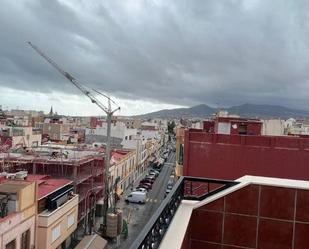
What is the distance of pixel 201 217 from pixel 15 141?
3503 centimetres

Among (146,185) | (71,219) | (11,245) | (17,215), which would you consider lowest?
(146,185)

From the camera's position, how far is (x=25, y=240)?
15430mm

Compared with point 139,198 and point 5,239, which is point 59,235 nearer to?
point 5,239

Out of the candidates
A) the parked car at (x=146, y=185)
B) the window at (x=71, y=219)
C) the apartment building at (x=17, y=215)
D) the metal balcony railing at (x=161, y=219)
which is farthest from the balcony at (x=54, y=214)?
the parked car at (x=146, y=185)

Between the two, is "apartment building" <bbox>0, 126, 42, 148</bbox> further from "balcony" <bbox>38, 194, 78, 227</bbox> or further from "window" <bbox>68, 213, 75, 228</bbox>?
"balcony" <bbox>38, 194, 78, 227</bbox>

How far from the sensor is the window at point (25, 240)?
15.1 metres

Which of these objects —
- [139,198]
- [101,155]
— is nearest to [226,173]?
[101,155]

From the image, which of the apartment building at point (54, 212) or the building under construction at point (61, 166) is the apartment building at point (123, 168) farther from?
the apartment building at point (54, 212)

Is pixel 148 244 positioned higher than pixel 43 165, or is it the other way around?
pixel 148 244

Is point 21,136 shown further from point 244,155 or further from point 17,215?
point 244,155

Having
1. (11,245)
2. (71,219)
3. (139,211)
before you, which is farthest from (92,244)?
(139,211)

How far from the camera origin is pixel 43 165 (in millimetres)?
24016

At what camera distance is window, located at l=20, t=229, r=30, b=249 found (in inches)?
593

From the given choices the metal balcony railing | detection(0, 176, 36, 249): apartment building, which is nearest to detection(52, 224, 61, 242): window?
detection(0, 176, 36, 249): apartment building
